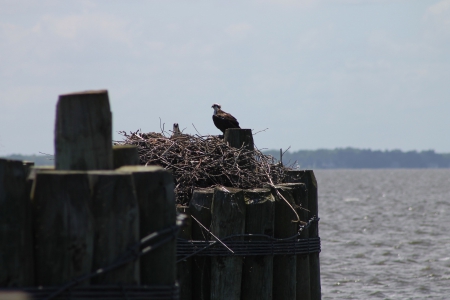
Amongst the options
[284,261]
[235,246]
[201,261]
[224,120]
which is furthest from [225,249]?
[224,120]

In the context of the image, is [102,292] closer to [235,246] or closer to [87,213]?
[87,213]

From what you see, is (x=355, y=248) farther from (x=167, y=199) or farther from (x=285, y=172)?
(x=167, y=199)

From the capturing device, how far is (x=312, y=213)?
7867mm

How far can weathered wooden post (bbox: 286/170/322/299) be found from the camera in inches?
306

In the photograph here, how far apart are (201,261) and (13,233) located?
3.51 metres

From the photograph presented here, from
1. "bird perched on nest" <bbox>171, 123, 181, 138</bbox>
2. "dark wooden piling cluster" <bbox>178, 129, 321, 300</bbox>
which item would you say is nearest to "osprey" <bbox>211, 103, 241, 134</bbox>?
"bird perched on nest" <bbox>171, 123, 181, 138</bbox>

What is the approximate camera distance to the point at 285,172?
8477mm

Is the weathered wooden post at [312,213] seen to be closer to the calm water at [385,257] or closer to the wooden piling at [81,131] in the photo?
the wooden piling at [81,131]

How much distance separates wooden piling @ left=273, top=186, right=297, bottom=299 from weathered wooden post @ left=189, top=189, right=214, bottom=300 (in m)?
0.71

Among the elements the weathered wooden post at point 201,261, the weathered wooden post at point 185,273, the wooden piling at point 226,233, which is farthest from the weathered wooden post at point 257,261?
the weathered wooden post at point 185,273

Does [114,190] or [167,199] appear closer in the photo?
[114,190]

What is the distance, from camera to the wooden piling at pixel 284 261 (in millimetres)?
7098

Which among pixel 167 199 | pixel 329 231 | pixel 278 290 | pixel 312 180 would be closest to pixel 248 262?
pixel 278 290

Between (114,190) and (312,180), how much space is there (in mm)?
4996
